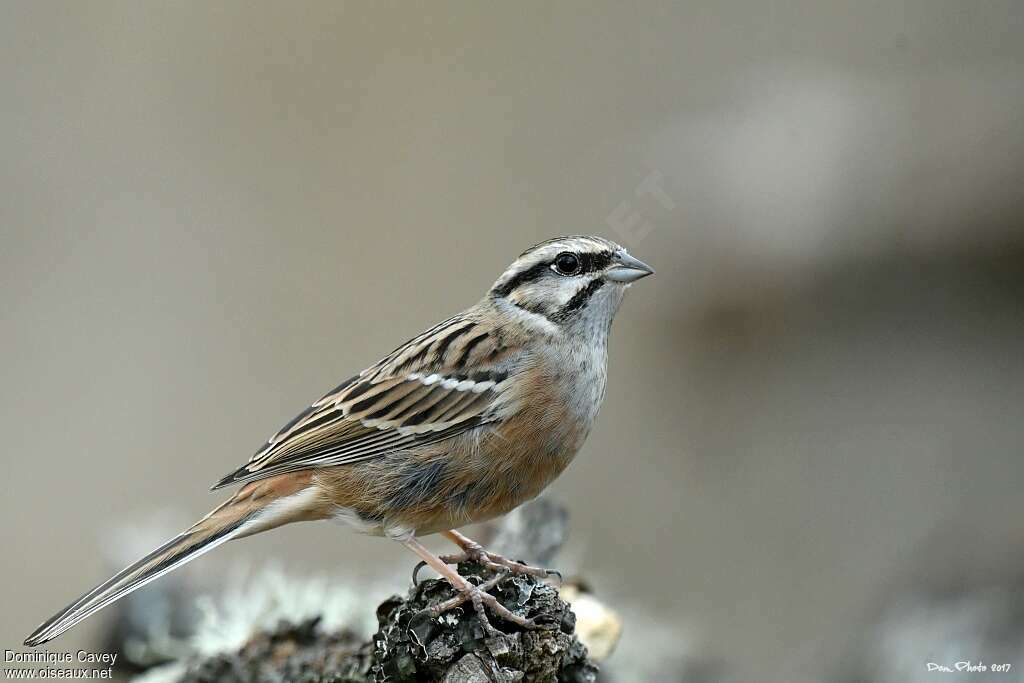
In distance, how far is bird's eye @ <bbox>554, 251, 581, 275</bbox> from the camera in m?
2.62

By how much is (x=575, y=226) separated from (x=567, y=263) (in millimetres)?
2250

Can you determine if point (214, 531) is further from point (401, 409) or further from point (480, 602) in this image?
point (480, 602)

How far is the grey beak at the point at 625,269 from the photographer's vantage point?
255 centimetres

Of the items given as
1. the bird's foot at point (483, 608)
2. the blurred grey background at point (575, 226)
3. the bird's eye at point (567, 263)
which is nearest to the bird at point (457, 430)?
the bird's eye at point (567, 263)

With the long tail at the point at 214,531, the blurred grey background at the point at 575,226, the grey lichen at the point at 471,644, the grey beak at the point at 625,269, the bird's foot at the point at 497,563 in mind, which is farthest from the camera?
the blurred grey background at the point at 575,226

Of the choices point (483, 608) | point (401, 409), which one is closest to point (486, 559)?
point (483, 608)

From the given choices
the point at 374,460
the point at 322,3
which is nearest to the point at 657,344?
the point at 322,3

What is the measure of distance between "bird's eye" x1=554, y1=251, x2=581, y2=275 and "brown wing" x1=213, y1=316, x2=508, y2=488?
24 centimetres

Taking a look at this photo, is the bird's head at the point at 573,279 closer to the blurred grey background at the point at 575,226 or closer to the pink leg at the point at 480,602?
the pink leg at the point at 480,602

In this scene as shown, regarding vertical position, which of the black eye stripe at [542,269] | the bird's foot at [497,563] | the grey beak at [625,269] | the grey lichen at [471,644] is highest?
the black eye stripe at [542,269]

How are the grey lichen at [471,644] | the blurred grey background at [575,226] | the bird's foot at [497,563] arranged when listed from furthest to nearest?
the blurred grey background at [575,226]
the bird's foot at [497,563]
the grey lichen at [471,644]

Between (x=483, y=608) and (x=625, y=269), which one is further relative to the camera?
(x=625, y=269)

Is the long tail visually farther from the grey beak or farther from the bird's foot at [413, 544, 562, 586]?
the grey beak

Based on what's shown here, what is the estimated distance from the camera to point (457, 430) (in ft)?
8.39
